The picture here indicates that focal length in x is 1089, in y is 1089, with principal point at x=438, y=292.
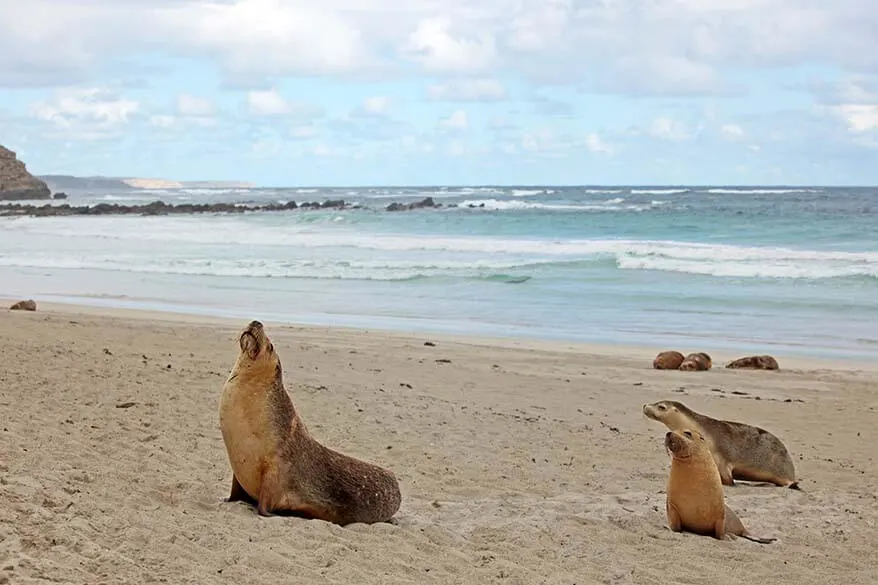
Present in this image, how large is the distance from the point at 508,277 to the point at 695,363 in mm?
13324

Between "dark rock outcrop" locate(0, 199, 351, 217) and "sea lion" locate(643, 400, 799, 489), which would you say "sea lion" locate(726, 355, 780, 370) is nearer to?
"sea lion" locate(643, 400, 799, 489)

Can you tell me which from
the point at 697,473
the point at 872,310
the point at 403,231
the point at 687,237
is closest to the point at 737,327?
the point at 872,310

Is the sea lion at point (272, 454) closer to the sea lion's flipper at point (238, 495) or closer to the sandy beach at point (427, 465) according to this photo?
the sea lion's flipper at point (238, 495)

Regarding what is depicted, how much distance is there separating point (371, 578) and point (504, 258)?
28.1m

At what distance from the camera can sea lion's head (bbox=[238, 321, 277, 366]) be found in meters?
5.66

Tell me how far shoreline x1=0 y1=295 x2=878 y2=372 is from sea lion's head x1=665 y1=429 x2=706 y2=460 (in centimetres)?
747

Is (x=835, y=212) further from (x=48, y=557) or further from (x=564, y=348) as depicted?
(x=48, y=557)

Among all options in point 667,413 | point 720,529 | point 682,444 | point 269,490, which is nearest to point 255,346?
point 269,490

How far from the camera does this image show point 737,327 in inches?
728

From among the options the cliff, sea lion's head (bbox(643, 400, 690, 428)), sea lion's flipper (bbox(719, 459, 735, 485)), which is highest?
the cliff

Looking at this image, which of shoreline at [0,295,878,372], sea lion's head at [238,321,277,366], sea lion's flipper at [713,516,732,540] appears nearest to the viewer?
sea lion's head at [238,321,277,366]

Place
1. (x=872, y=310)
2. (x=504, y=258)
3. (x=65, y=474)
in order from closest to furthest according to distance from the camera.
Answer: (x=65, y=474), (x=872, y=310), (x=504, y=258)

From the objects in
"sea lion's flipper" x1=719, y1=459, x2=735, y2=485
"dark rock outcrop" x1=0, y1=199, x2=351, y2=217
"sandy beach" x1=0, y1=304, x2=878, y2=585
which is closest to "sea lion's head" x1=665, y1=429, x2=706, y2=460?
"sandy beach" x1=0, y1=304, x2=878, y2=585

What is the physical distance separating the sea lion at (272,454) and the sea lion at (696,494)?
191 cm
